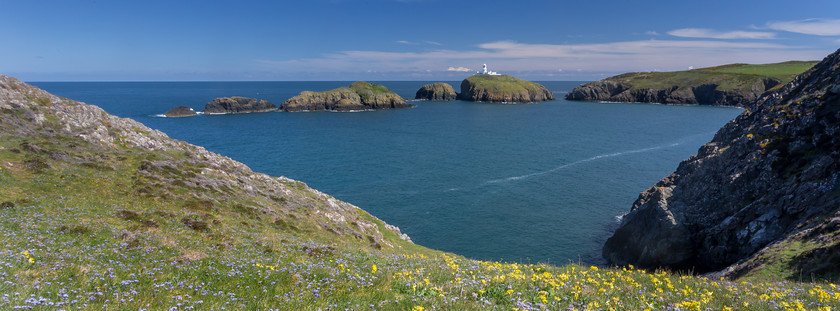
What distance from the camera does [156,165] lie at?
111 feet

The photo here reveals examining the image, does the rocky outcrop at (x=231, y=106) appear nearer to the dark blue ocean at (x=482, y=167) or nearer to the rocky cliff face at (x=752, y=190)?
the dark blue ocean at (x=482, y=167)

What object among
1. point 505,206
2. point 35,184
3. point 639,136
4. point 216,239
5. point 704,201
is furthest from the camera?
point 639,136

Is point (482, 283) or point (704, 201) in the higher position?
point (482, 283)

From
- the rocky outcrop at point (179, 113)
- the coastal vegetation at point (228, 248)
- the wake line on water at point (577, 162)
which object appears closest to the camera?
the coastal vegetation at point (228, 248)

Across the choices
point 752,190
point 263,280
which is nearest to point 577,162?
point 752,190

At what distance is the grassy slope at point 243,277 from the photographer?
9.22m

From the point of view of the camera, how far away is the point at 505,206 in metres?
56.0

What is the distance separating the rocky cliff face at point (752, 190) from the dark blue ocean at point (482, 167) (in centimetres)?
832

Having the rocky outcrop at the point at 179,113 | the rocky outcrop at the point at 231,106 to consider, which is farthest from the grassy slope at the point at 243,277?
the rocky outcrop at the point at 231,106

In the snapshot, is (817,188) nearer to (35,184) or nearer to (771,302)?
(771,302)

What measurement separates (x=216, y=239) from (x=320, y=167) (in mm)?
57753

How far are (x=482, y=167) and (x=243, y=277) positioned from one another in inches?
2709

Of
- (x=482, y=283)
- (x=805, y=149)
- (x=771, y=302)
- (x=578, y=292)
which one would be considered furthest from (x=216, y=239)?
Result: (x=805, y=149)

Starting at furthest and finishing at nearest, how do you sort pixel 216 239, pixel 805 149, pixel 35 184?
pixel 805 149
pixel 35 184
pixel 216 239
